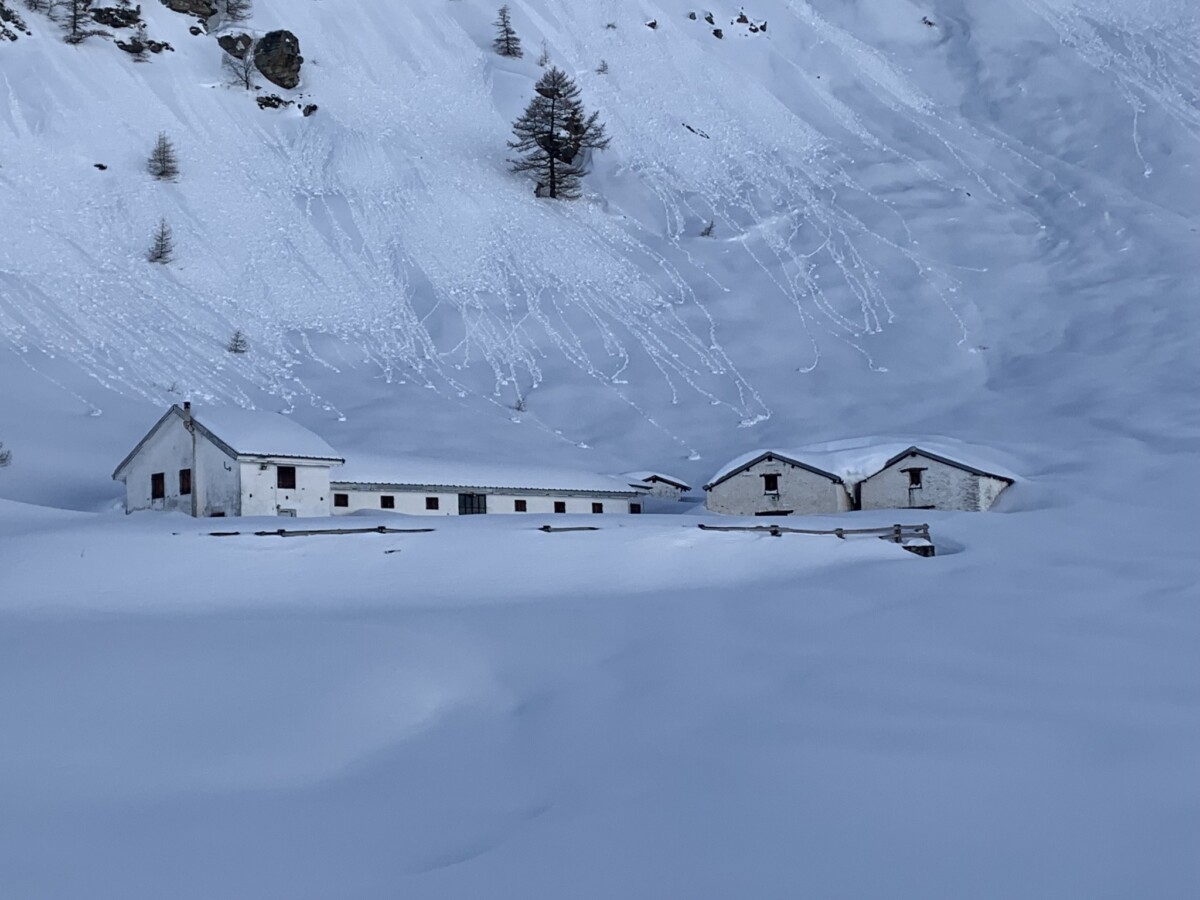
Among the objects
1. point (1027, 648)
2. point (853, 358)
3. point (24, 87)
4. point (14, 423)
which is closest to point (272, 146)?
point (24, 87)

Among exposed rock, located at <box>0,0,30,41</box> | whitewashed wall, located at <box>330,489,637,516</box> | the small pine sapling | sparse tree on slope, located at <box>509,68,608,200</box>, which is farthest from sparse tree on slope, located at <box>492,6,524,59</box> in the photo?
whitewashed wall, located at <box>330,489,637,516</box>

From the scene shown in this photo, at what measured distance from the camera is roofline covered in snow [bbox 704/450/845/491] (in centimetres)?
3600

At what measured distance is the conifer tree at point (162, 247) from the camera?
52094mm

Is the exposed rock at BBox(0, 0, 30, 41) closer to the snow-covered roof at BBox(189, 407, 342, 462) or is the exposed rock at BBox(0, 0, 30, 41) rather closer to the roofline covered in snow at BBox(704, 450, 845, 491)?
the snow-covered roof at BBox(189, 407, 342, 462)

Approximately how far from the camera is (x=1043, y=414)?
4331cm

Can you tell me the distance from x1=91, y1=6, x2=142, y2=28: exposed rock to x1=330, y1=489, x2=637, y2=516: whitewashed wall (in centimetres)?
5017

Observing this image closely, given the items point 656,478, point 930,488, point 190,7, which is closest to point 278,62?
point 190,7

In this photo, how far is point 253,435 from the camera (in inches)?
1188

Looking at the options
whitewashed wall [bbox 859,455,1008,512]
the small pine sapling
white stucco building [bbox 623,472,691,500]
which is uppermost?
the small pine sapling

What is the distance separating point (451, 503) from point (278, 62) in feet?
148

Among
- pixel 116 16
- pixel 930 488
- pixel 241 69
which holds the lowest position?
pixel 930 488

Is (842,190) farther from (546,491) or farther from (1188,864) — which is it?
(1188,864)

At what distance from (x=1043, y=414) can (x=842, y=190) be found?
24308mm

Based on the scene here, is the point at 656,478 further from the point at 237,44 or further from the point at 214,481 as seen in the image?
the point at 237,44
